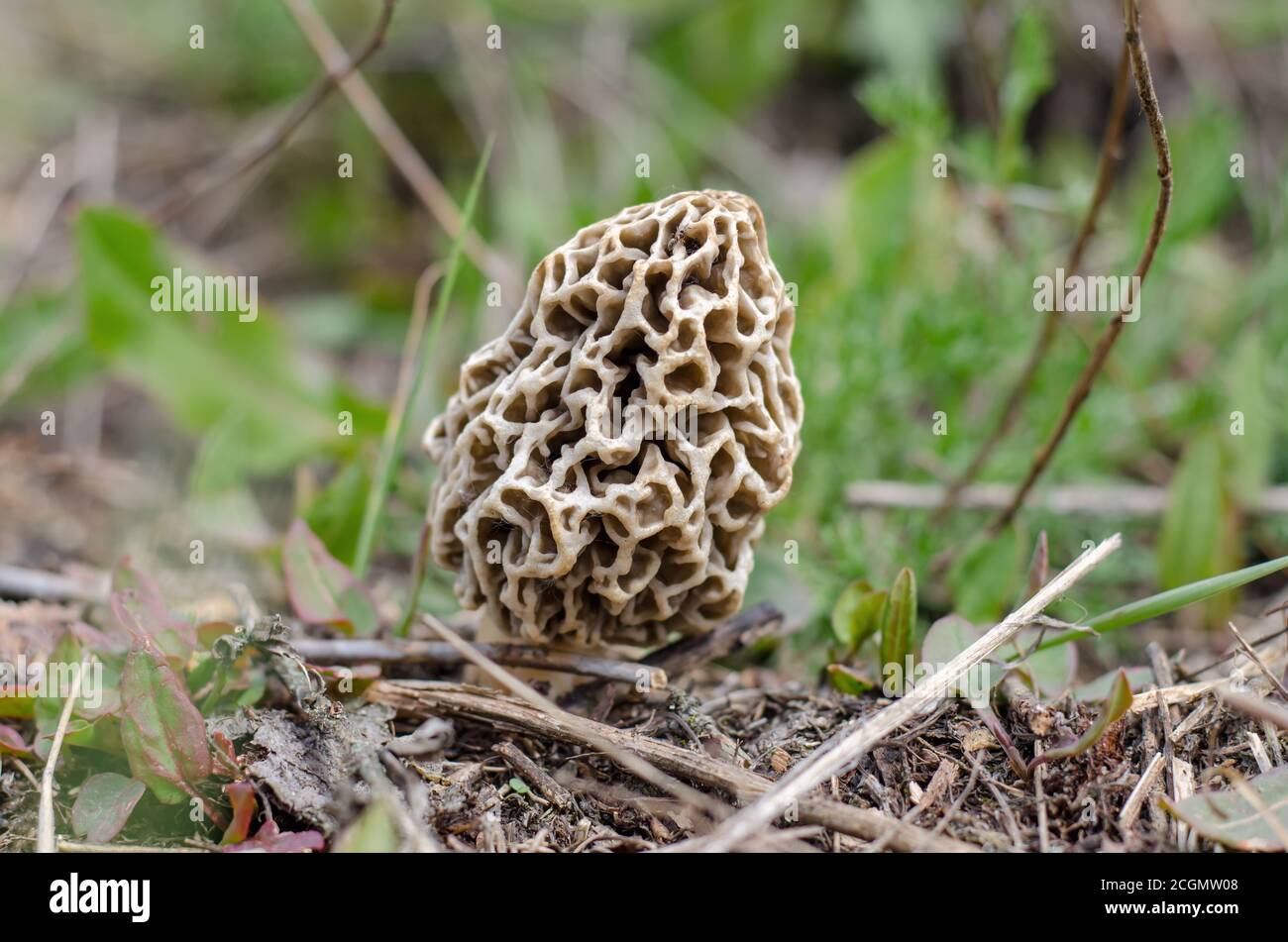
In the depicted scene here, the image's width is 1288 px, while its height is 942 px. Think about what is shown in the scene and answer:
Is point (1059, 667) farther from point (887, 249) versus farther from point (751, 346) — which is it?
point (887, 249)

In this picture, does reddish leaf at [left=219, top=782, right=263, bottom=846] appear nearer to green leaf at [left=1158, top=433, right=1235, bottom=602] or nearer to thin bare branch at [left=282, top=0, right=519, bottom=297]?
thin bare branch at [left=282, top=0, right=519, bottom=297]

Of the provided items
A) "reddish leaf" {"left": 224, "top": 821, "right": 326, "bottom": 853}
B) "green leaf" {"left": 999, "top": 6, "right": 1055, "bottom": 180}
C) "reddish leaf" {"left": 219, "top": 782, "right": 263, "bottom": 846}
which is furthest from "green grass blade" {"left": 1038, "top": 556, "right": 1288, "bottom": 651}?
"green leaf" {"left": 999, "top": 6, "right": 1055, "bottom": 180}

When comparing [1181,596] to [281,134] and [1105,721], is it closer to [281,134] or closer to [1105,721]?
[1105,721]

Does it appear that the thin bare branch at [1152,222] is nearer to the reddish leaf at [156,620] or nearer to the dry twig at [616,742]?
the dry twig at [616,742]

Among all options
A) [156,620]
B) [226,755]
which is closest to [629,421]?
[226,755]

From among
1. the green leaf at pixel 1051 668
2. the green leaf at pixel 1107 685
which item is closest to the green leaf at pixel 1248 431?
the green leaf at pixel 1107 685
